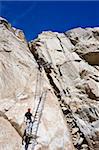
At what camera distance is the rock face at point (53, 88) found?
93.7 ft

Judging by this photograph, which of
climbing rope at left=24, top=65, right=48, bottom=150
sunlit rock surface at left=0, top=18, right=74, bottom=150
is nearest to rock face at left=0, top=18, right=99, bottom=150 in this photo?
sunlit rock surface at left=0, top=18, right=74, bottom=150

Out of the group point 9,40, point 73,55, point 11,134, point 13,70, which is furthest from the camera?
point 73,55

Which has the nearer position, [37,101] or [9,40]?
[37,101]

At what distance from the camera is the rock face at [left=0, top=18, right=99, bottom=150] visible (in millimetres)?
28562

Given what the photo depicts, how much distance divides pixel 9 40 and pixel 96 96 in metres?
11.9

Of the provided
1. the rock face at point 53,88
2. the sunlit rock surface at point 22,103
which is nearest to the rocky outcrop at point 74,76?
the rock face at point 53,88

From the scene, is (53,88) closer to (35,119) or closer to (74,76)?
(74,76)

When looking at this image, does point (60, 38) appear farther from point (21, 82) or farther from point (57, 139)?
point (57, 139)

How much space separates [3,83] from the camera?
31.8 m

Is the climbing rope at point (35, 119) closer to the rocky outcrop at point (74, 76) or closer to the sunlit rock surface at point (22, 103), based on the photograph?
the sunlit rock surface at point (22, 103)

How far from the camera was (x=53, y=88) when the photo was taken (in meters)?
37.2

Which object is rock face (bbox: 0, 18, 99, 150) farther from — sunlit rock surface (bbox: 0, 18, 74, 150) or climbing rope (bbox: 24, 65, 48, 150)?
climbing rope (bbox: 24, 65, 48, 150)

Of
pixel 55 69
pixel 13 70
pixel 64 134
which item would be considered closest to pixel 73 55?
pixel 55 69

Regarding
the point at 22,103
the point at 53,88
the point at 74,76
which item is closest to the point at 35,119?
the point at 22,103
